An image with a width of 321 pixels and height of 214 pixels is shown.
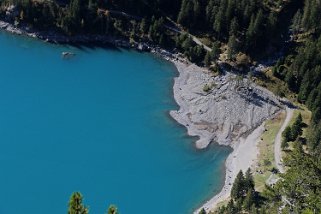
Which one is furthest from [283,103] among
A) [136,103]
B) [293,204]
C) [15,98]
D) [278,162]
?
[293,204]

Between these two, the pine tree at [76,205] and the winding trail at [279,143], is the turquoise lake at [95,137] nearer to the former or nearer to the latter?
the winding trail at [279,143]

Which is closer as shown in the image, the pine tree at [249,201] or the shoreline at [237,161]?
the pine tree at [249,201]

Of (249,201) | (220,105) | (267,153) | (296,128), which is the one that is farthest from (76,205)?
(220,105)

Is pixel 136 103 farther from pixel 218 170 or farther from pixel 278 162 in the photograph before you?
pixel 278 162

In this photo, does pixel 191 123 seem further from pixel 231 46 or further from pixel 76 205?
pixel 76 205

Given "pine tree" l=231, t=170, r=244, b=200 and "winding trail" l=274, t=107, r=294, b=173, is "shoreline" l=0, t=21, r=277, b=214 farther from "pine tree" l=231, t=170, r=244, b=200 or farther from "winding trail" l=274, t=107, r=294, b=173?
"pine tree" l=231, t=170, r=244, b=200

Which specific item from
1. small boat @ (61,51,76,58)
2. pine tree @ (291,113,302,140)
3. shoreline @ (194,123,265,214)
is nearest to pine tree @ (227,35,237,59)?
shoreline @ (194,123,265,214)

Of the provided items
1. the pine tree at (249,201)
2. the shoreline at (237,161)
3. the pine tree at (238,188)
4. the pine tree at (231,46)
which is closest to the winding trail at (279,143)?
the shoreline at (237,161)

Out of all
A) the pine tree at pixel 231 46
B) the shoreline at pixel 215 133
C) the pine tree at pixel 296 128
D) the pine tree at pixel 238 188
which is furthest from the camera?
the pine tree at pixel 231 46
